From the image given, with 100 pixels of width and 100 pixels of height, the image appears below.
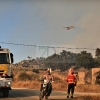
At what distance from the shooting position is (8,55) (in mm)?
20594

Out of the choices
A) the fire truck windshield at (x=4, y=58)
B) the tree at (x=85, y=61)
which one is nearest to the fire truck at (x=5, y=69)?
the fire truck windshield at (x=4, y=58)

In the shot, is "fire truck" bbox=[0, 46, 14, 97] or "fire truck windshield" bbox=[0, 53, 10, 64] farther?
"fire truck windshield" bbox=[0, 53, 10, 64]

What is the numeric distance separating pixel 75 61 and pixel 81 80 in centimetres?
5503

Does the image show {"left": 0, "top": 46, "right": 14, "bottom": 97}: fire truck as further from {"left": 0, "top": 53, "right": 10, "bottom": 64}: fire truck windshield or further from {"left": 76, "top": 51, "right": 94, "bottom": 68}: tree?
{"left": 76, "top": 51, "right": 94, "bottom": 68}: tree

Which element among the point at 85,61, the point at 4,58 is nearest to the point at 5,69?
the point at 4,58

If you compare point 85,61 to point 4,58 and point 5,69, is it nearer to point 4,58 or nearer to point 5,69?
point 4,58

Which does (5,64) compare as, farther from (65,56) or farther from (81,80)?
(65,56)

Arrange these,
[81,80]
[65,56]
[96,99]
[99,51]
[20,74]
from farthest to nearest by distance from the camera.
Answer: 1. [65,56]
2. [99,51]
3. [20,74]
4. [81,80]
5. [96,99]

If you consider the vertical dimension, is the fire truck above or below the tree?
below

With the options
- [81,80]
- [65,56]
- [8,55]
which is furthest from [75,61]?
[8,55]

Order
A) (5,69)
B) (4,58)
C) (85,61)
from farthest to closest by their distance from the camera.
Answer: (85,61)
(4,58)
(5,69)

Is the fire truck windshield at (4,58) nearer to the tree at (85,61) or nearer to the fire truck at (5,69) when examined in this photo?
the fire truck at (5,69)

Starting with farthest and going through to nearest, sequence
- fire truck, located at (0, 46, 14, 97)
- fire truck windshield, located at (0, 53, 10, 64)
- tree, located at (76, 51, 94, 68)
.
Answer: tree, located at (76, 51, 94, 68) → fire truck windshield, located at (0, 53, 10, 64) → fire truck, located at (0, 46, 14, 97)

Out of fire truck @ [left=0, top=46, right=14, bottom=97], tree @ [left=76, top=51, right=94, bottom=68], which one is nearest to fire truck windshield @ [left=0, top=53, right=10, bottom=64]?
fire truck @ [left=0, top=46, right=14, bottom=97]
